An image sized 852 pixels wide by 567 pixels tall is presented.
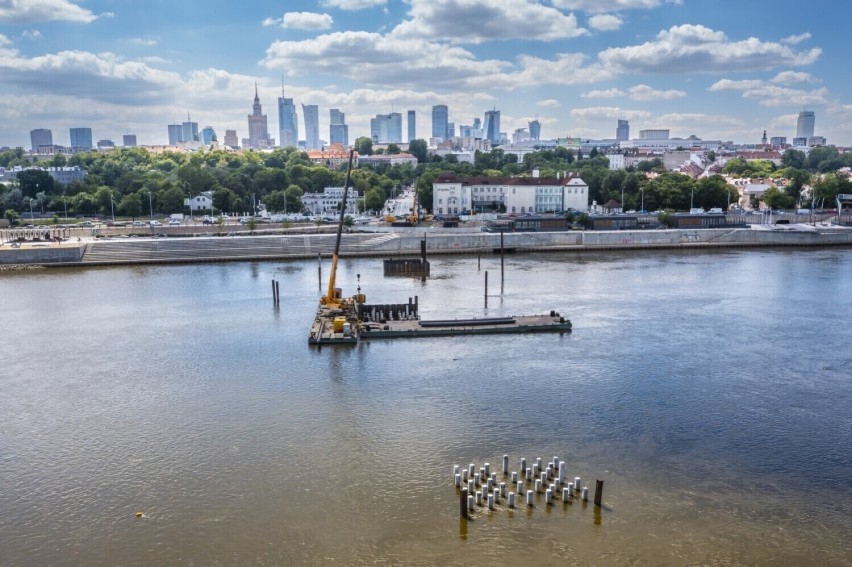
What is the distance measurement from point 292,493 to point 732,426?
31.1ft

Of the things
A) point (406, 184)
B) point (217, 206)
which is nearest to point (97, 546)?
point (217, 206)

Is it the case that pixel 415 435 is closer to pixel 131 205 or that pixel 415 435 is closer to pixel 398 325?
→ pixel 398 325

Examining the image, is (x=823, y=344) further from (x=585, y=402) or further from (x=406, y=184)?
(x=406, y=184)

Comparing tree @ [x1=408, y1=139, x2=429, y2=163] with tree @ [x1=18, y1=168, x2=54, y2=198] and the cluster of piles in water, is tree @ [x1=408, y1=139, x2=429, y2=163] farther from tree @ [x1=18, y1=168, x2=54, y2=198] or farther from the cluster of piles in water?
the cluster of piles in water

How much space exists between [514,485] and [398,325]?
11211 mm

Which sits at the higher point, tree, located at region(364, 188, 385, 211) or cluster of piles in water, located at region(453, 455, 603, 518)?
tree, located at region(364, 188, 385, 211)

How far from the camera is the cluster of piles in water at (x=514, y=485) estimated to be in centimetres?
1134

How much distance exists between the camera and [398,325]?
2262cm

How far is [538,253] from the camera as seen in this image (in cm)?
4312

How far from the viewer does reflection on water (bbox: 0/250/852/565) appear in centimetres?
Result: 1052

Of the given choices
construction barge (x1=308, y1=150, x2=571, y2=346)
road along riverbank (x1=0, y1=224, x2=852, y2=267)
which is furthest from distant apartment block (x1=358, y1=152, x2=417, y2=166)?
construction barge (x1=308, y1=150, x2=571, y2=346)

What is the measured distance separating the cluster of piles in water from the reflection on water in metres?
0.23

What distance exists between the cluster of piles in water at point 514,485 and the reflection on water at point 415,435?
233mm

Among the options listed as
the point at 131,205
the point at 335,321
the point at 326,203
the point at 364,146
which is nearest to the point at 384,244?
the point at 335,321
